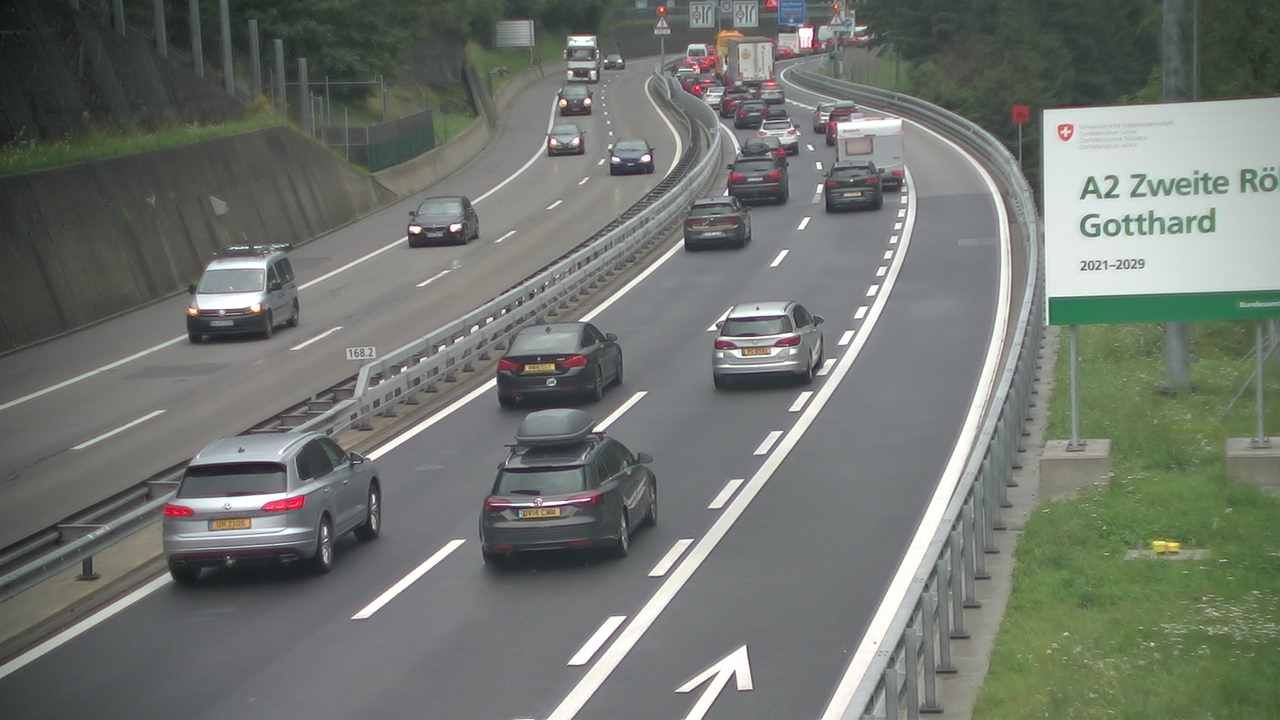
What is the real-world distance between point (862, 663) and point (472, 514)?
8.62 metres

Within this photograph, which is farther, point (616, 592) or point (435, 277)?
point (435, 277)

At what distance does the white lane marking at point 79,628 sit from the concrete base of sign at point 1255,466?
492 inches

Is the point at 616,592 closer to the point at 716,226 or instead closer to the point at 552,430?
the point at 552,430

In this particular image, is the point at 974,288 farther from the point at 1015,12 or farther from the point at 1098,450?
the point at 1015,12

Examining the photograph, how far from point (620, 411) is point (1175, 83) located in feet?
34.9

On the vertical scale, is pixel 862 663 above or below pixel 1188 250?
below

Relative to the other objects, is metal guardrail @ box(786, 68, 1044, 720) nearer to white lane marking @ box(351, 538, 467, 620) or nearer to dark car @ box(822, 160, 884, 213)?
white lane marking @ box(351, 538, 467, 620)

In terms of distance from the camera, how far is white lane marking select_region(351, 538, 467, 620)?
60.0 ft

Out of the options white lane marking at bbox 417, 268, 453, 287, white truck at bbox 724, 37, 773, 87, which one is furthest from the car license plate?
white truck at bbox 724, 37, 773, 87

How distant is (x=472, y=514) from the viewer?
22.8m

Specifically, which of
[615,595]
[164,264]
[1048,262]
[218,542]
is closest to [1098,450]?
[1048,262]

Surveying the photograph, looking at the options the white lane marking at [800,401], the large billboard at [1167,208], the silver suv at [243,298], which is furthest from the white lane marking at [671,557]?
the silver suv at [243,298]

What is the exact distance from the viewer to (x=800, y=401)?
29531 mm

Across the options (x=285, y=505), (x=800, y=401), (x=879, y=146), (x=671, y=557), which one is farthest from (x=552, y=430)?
(x=879, y=146)
